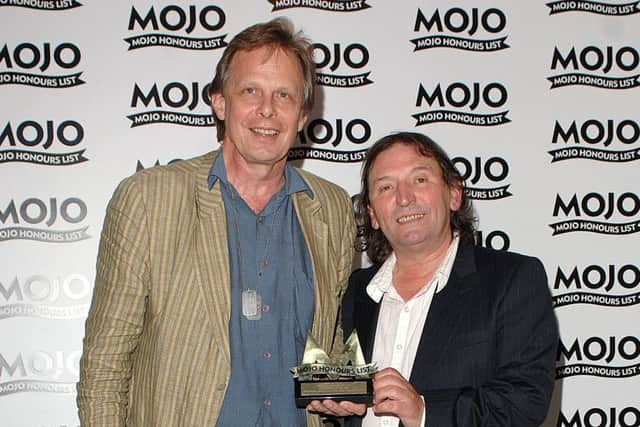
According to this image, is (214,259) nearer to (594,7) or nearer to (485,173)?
(485,173)

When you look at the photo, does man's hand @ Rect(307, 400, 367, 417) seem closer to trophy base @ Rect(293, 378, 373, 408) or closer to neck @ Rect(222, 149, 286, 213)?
trophy base @ Rect(293, 378, 373, 408)

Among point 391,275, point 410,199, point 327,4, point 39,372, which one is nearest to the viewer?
point 410,199

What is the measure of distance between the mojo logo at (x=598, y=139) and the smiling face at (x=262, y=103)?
2062 millimetres

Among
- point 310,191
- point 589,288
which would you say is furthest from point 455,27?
point 310,191

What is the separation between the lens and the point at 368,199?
7.99 feet

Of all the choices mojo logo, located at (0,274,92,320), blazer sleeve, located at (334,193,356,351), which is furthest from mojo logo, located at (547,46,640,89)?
mojo logo, located at (0,274,92,320)

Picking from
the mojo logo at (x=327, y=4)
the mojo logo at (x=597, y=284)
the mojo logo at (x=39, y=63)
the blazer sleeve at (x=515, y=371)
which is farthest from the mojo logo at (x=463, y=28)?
the blazer sleeve at (x=515, y=371)

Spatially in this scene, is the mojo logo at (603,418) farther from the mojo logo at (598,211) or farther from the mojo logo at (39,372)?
the mojo logo at (39,372)

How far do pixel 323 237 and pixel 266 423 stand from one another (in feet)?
2.04

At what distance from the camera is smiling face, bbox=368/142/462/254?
2.20 metres

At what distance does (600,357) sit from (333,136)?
185 cm

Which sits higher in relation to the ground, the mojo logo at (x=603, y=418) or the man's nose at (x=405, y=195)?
the man's nose at (x=405, y=195)

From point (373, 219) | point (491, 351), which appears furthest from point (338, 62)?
point (491, 351)

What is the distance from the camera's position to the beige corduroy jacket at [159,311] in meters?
1.93
